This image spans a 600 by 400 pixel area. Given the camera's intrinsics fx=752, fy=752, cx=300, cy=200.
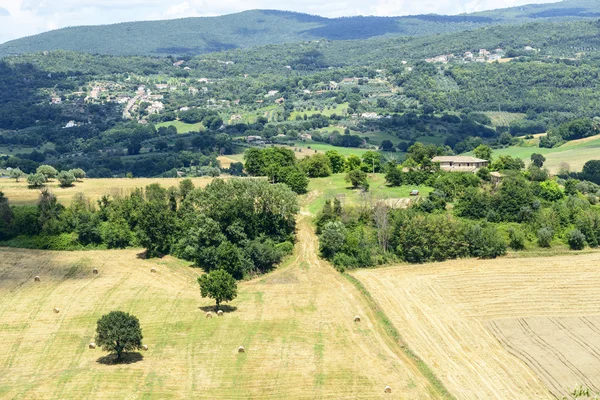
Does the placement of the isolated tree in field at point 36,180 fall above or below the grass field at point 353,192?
above

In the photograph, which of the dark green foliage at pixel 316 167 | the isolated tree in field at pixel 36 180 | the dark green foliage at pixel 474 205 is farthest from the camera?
the dark green foliage at pixel 316 167

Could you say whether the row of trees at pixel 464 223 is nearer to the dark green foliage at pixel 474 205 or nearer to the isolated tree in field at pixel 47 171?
the dark green foliage at pixel 474 205

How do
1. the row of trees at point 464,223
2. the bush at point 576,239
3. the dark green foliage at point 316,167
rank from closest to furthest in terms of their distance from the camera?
the row of trees at point 464,223
the bush at point 576,239
the dark green foliage at point 316,167

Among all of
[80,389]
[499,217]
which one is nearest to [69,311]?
[80,389]

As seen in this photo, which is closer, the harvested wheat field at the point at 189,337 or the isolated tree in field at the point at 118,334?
the harvested wheat field at the point at 189,337

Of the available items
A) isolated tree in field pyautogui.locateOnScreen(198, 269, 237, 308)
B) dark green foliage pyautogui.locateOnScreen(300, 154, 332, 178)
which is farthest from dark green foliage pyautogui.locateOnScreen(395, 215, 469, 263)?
dark green foliage pyautogui.locateOnScreen(300, 154, 332, 178)

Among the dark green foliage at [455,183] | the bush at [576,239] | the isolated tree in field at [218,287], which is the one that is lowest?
the bush at [576,239]

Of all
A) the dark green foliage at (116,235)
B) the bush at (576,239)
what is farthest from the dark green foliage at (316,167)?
the bush at (576,239)
